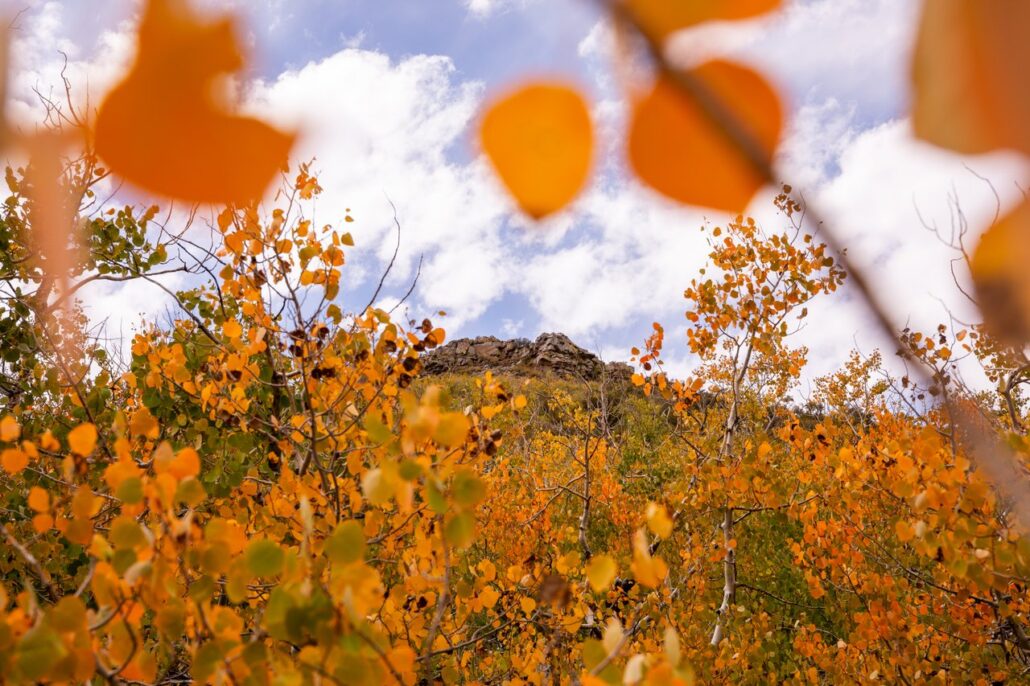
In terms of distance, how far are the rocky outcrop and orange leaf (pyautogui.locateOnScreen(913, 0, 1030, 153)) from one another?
31.9 m

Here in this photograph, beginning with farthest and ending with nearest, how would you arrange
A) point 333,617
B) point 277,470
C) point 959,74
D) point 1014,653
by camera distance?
point 1014,653
point 277,470
point 333,617
point 959,74

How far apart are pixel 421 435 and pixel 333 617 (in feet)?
0.91

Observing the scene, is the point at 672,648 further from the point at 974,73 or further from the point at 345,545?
the point at 974,73

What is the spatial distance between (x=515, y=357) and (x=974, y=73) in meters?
38.7

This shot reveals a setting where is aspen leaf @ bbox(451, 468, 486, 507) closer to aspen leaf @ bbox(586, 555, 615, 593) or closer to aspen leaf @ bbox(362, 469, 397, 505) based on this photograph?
aspen leaf @ bbox(362, 469, 397, 505)

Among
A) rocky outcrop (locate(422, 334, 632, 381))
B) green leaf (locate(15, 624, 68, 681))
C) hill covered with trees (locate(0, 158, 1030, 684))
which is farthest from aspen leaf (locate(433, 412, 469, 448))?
rocky outcrop (locate(422, 334, 632, 381))

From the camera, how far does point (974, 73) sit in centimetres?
24

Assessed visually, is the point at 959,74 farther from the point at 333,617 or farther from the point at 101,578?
the point at 101,578

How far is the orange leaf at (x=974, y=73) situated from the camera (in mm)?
229

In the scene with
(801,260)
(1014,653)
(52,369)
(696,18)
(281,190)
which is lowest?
(1014,653)

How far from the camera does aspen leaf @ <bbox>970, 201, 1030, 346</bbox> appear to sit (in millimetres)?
269

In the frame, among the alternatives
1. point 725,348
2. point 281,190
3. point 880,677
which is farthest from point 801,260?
point 281,190

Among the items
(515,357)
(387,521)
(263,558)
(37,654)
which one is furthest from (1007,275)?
(515,357)

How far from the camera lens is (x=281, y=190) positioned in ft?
8.26
